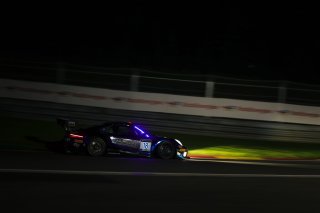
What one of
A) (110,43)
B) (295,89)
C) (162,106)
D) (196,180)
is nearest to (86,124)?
(162,106)

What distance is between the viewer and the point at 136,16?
138 feet

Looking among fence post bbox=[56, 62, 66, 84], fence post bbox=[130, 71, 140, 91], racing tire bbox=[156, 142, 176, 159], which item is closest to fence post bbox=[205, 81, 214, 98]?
fence post bbox=[130, 71, 140, 91]

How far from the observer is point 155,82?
23.3 metres

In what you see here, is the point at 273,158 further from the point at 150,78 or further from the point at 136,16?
the point at 136,16

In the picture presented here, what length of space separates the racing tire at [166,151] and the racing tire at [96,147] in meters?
1.55

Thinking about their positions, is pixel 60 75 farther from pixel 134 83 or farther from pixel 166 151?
pixel 166 151

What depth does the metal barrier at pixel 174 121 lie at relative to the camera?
877 inches

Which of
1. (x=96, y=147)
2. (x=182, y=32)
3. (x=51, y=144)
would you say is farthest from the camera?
(x=182, y=32)

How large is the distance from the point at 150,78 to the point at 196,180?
12281mm

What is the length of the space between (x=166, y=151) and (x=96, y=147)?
2.02 metres

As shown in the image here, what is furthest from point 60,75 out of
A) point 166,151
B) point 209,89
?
point 166,151

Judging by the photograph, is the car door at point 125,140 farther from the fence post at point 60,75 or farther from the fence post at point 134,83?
the fence post at point 60,75

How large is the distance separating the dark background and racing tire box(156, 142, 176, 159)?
22164 millimetres

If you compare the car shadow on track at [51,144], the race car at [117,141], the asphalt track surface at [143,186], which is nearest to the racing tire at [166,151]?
the race car at [117,141]
